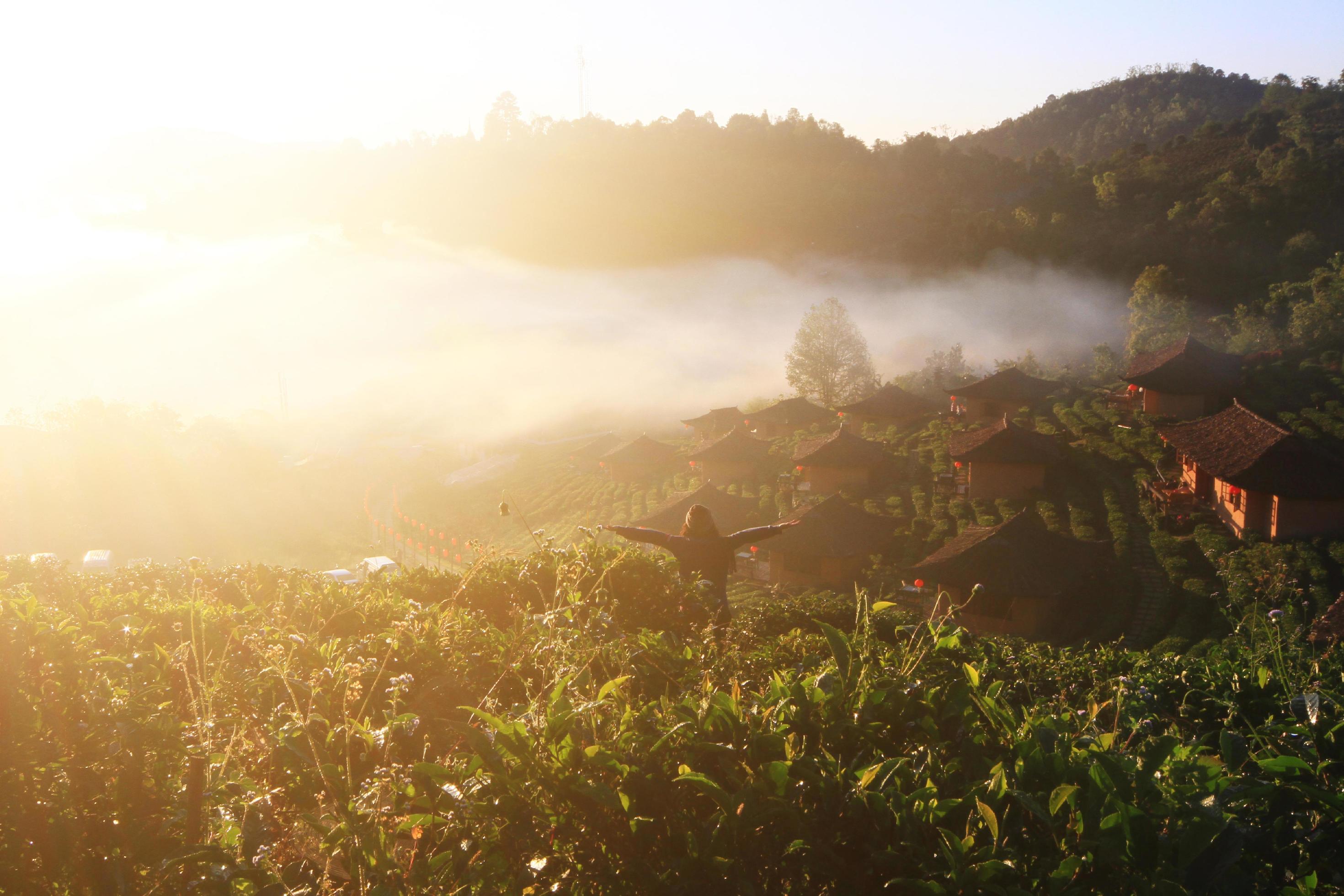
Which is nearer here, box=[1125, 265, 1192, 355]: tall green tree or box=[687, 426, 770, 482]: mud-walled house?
box=[687, 426, 770, 482]: mud-walled house

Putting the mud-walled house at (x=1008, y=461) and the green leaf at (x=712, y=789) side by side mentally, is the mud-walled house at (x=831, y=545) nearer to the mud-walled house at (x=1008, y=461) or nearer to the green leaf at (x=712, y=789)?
the mud-walled house at (x=1008, y=461)

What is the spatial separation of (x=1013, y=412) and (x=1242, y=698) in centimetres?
3549

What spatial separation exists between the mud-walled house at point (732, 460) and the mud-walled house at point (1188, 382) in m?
15.5

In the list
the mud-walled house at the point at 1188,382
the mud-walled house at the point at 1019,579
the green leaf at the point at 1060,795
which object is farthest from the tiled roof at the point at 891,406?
the green leaf at the point at 1060,795

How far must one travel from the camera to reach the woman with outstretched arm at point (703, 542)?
265 inches

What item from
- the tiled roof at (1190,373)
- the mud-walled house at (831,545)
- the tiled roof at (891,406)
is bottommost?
the mud-walled house at (831,545)

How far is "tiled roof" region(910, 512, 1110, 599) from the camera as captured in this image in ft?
61.3

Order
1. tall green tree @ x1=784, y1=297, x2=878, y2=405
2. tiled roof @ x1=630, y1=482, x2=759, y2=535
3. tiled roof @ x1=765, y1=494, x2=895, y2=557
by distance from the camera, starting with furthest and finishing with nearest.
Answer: tall green tree @ x1=784, y1=297, x2=878, y2=405 → tiled roof @ x1=630, y1=482, x2=759, y2=535 → tiled roof @ x1=765, y1=494, x2=895, y2=557

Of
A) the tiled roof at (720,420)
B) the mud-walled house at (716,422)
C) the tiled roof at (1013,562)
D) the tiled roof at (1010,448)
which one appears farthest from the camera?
the tiled roof at (720,420)

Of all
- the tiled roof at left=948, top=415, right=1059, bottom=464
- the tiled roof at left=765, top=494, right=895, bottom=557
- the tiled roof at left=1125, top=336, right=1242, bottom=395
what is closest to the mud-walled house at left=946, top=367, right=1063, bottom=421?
the tiled roof at left=1125, top=336, right=1242, bottom=395

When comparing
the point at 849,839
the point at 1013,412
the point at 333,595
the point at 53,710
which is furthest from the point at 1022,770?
the point at 1013,412

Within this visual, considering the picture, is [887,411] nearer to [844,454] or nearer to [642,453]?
[844,454]

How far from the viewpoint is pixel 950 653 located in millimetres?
3193

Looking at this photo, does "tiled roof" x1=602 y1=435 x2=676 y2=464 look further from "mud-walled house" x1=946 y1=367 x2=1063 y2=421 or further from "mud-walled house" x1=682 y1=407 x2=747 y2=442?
"mud-walled house" x1=946 y1=367 x2=1063 y2=421
